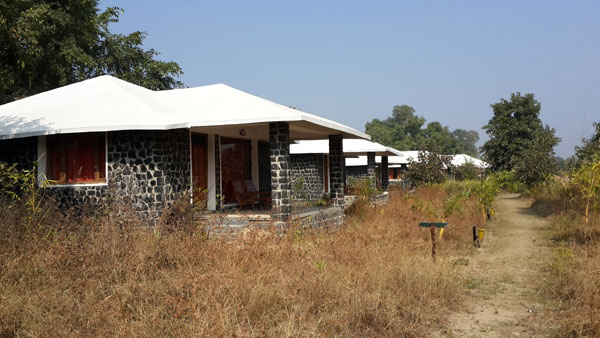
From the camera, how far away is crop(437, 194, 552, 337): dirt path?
536cm

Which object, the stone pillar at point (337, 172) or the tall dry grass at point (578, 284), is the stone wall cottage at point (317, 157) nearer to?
the stone pillar at point (337, 172)

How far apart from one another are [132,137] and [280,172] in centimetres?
346

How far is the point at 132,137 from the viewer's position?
10211 millimetres

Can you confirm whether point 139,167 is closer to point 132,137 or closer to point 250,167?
point 132,137

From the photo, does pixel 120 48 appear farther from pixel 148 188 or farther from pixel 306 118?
pixel 306 118

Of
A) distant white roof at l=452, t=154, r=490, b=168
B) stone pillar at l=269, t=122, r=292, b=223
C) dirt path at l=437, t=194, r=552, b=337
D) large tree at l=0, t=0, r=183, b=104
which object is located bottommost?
dirt path at l=437, t=194, r=552, b=337

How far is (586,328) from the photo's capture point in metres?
4.88

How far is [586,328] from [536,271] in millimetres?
3575

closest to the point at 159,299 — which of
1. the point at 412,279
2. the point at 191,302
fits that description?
the point at 191,302

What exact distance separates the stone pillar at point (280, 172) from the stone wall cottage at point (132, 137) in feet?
0.07

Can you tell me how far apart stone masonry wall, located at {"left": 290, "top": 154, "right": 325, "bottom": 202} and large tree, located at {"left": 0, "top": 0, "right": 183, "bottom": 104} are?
7937 mm

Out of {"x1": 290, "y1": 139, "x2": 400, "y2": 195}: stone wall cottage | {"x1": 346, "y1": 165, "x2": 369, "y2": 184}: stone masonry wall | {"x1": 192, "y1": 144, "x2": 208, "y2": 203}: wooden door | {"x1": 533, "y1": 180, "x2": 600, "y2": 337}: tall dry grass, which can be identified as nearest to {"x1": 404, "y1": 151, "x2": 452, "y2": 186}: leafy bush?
{"x1": 290, "y1": 139, "x2": 400, "y2": 195}: stone wall cottage

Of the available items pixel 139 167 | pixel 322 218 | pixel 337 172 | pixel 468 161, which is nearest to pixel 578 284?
pixel 322 218

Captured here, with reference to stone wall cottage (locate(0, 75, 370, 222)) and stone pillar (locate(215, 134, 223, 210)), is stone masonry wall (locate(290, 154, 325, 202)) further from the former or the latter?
stone wall cottage (locate(0, 75, 370, 222))
